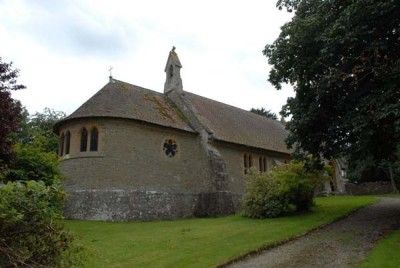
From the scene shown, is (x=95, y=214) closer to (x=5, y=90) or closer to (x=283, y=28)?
(x=5, y=90)

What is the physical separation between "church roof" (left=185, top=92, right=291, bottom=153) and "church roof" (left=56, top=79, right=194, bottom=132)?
92.3 inches

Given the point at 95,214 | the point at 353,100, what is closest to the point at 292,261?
the point at 353,100

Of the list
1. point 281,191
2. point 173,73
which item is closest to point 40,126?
point 173,73

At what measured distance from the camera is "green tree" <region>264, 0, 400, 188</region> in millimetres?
16016

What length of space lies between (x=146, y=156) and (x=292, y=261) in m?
14.6

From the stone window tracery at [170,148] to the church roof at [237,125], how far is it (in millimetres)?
2933

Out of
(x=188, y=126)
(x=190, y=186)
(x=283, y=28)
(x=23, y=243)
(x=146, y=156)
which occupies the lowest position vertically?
(x=23, y=243)

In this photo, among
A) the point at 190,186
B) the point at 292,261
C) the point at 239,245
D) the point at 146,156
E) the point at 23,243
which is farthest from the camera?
the point at 190,186

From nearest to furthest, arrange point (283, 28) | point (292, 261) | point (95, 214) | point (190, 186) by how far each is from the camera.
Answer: point (292, 261) → point (283, 28) → point (95, 214) → point (190, 186)

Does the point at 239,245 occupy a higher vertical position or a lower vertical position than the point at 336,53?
lower

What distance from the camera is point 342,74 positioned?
17.1m

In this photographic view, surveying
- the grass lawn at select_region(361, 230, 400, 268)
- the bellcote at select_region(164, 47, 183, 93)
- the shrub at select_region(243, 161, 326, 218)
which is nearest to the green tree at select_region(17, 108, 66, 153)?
the bellcote at select_region(164, 47, 183, 93)

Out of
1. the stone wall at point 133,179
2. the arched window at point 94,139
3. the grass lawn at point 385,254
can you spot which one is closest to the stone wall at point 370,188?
the stone wall at point 133,179

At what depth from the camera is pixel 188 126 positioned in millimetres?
28750
